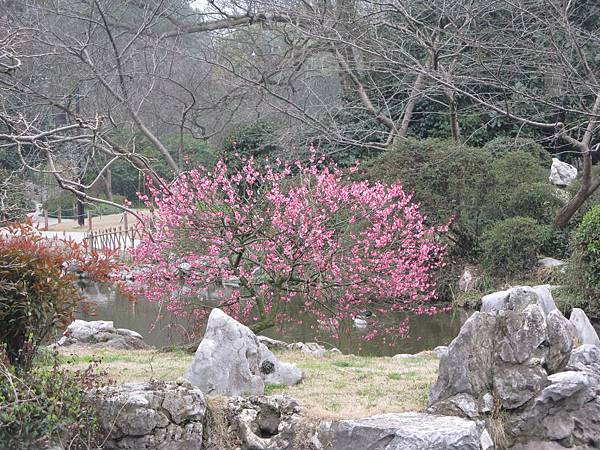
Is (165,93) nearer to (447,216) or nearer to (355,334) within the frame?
(447,216)

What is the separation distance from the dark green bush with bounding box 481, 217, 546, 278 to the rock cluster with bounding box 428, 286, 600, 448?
7924 millimetres

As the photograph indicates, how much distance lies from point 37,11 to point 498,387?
12.6 m

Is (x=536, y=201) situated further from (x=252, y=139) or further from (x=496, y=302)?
(x=496, y=302)

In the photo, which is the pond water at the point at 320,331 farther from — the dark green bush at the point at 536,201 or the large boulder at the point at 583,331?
the large boulder at the point at 583,331

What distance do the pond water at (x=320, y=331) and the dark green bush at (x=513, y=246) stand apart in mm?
1252

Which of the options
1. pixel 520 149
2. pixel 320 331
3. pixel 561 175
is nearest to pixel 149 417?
pixel 320 331

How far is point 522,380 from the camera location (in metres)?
5.48

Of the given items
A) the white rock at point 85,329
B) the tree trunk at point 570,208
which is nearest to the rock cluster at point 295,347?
the white rock at point 85,329

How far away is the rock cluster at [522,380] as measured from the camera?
5422mm

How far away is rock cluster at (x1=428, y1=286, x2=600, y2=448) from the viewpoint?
5422 mm

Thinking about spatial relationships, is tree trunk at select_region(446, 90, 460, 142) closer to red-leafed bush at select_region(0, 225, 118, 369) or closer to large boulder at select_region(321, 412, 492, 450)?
large boulder at select_region(321, 412, 492, 450)

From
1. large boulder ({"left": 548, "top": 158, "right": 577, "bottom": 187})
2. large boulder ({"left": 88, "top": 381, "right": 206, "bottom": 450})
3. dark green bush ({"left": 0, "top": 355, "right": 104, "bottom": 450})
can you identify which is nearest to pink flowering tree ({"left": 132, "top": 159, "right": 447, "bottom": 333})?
large boulder ({"left": 88, "top": 381, "right": 206, "bottom": 450})

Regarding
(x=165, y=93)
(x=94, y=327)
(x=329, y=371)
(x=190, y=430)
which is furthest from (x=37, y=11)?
(x=190, y=430)

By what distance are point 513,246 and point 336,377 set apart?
25.6ft
